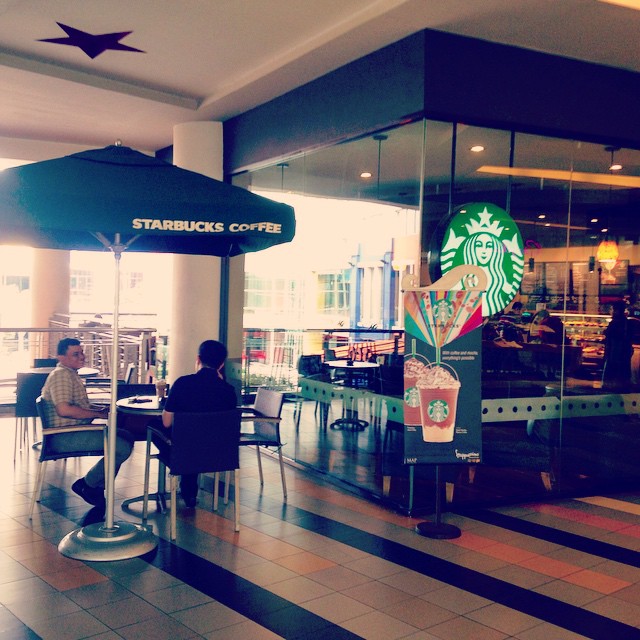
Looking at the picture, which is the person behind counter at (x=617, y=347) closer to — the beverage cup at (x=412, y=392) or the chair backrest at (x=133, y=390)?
the beverage cup at (x=412, y=392)

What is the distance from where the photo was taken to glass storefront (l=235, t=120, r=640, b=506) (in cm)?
529

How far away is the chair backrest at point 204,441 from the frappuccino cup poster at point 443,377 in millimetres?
1101

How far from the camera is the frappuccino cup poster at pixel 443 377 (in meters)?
4.57

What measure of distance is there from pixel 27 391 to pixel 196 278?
2.43 m

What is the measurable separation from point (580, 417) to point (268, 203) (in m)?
3.32

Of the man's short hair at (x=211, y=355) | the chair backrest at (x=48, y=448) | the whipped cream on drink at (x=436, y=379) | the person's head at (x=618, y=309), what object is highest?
the person's head at (x=618, y=309)

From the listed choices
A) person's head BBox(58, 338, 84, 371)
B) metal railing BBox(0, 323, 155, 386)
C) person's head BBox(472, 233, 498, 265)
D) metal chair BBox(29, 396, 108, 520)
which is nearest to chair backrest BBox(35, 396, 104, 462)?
metal chair BBox(29, 396, 108, 520)

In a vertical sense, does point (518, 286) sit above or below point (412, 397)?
above

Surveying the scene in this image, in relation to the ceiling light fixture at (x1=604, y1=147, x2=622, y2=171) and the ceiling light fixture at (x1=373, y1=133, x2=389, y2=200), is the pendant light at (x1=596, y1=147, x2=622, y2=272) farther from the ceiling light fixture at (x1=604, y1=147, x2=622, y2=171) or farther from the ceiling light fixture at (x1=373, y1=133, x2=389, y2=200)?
the ceiling light fixture at (x1=373, y1=133, x2=389, y2=200)

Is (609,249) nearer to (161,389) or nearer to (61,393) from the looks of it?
(161,389)

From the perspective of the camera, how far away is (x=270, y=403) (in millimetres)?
5566

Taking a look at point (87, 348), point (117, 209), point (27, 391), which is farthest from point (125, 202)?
point (87, 348)

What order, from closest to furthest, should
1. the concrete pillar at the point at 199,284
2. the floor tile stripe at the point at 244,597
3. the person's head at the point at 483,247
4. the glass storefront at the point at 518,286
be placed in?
the floor tile stripe at the point at 244,597 → the glass storefront at the point at 518,286 → the person's head at the point at 483,247 → the concrete pillar at the point at 199,284

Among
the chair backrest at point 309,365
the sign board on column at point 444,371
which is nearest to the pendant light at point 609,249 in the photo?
the sign board on column at point 444,371
